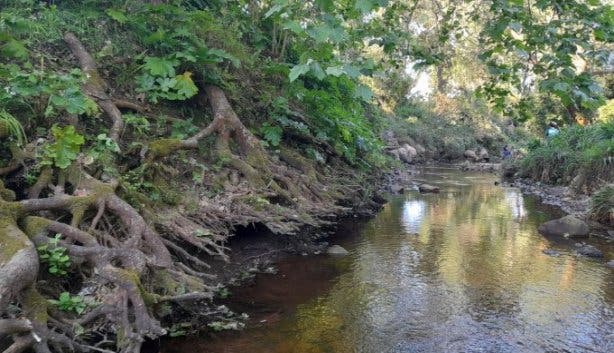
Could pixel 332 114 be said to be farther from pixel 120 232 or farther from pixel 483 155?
pixel 483 155

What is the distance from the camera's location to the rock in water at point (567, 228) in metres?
10.4

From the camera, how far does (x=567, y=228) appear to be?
34.4ft

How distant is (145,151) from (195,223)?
1191 mm

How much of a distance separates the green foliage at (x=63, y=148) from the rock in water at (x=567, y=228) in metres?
9.37

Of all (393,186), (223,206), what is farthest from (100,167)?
(393,186)

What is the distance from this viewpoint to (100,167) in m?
6.00

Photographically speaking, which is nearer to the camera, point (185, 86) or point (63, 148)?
point (63, 148)

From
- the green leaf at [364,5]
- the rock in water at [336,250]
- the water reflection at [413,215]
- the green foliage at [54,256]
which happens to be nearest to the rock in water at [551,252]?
the water reflection at [413,215]

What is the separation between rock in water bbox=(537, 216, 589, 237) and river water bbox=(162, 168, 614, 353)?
1.09ft

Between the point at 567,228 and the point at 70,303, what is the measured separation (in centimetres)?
964

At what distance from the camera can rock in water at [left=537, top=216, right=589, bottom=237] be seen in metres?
10.4

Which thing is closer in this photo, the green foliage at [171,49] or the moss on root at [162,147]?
the moss on root at [162,147]

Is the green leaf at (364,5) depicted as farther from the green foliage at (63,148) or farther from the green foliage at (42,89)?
the green foliage at (42,89)

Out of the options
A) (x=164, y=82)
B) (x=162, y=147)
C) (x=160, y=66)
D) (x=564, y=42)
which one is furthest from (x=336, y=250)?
(x=564, y=42)
